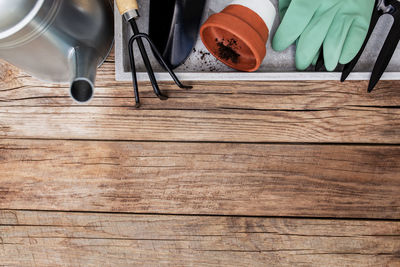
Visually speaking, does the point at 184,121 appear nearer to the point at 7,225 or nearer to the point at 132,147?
the point at 132,147

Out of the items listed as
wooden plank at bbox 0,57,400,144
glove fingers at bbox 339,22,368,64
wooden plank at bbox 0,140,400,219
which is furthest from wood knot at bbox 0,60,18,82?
glove fingers at bbox 339,22,368,64

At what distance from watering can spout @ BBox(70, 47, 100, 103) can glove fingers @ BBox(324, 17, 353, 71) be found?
362 mm

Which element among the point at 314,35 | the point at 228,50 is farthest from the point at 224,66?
the point at 314,35

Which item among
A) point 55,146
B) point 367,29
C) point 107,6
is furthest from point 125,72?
point 367,29

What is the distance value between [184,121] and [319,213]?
1.06ft

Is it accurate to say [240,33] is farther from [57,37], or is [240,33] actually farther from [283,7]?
[57,37]

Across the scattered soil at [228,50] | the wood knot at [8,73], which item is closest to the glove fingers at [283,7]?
the scattered soil at [228,50]

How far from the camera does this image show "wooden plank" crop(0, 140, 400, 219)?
2.15 ft

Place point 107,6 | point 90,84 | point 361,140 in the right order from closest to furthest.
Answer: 1. point 90,84
2. point 107,6
3. point 361,140

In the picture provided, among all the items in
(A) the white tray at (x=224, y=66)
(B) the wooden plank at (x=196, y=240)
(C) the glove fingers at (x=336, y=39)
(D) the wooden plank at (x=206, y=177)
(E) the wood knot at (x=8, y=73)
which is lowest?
(B) the wooden plank at (x=196, y=240)

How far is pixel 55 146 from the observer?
66 cm

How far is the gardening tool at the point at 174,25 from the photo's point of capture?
0.54m

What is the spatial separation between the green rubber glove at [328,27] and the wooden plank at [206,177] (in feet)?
0.63

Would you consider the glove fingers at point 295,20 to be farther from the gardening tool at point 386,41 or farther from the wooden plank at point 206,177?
the wooden plank at point 206,177
